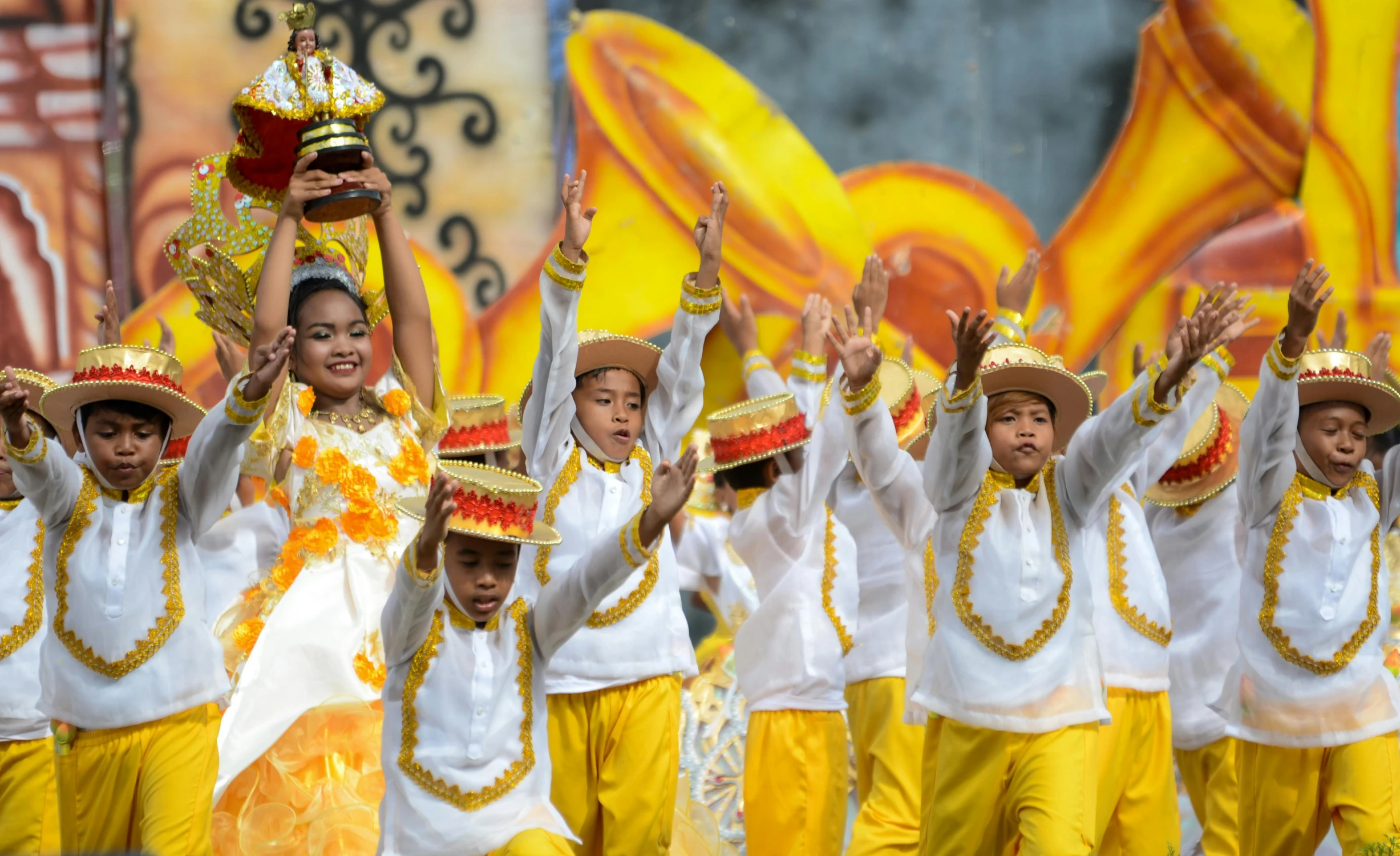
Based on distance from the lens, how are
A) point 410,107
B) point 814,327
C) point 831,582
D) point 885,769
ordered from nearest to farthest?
point 885,769
point 831,582
point 814,327
point 410,107

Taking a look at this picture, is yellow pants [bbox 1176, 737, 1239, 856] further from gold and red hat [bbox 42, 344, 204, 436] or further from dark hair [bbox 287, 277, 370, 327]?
gold and red hat [bbox 42, 344, 204, 436]

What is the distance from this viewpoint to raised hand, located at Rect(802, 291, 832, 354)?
6.79 meters

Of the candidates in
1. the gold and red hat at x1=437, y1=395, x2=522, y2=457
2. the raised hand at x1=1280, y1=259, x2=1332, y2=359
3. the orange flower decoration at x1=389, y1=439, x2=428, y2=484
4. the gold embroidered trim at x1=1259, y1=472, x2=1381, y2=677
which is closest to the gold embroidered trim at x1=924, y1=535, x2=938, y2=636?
the gold embroidered trim at x1=1259, y1=472, x2=1381, y2=677

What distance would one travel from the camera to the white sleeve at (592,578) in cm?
405

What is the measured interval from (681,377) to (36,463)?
1850 millimetres

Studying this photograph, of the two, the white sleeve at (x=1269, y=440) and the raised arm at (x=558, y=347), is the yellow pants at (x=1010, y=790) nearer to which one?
the white sleeve at (x=1269, y=440)

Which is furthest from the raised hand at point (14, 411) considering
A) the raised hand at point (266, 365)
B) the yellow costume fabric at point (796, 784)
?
the yellow costume fabric at point (796, 784)

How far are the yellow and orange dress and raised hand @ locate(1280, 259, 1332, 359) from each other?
261 cm

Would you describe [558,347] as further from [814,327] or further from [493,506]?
[814,327]

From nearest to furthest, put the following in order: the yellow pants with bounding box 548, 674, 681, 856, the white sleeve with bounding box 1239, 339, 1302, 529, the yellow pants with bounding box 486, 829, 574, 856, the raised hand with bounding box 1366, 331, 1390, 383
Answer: the yellow pants with bounding box 486, 829, 574, 856
the yellow pants with bounding box 548, 674, 681, 856
the white sleeve with bounding box 1239, 339, 1302, 529
the raised hand with bounding box 1366, 331, 1390, 383

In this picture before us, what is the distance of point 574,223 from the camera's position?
482 cm

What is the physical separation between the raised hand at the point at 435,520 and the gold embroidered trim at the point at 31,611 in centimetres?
191

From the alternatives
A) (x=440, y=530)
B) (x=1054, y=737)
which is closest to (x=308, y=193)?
(x=440, y=530)

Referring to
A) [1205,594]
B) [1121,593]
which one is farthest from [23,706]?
[1205,594]
